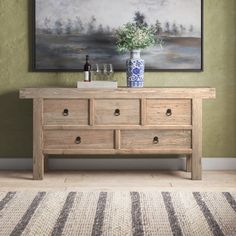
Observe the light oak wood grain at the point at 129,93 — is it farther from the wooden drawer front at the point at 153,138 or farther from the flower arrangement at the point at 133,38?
the flower arrangement at the point at 133,38

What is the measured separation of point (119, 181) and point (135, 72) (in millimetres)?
789

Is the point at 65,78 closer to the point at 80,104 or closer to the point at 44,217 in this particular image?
the point at 80,104

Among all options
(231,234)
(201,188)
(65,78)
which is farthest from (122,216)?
(65,78)

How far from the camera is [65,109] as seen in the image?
14.1ft

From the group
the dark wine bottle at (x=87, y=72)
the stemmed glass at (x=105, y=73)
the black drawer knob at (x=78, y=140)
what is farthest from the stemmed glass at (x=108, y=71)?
the black drawer knob at (x=78, y=140)

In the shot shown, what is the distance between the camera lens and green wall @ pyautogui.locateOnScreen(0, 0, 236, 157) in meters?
4.71

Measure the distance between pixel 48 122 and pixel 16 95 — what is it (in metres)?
0.59

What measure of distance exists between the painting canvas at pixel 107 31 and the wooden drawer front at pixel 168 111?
52 cm

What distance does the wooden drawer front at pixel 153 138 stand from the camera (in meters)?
4.30

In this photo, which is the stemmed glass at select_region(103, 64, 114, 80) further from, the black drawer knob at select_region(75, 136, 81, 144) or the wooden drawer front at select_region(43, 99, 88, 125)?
Answer: the black drawer knob at select_region(75, 136, 81, 144)

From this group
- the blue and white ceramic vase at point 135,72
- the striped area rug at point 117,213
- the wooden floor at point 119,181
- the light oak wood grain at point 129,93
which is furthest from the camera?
the blue and white ceramic vase at point 135,72

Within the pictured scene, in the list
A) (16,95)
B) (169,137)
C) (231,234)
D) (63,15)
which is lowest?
(231,234)

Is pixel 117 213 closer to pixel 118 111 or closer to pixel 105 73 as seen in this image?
pixel 118 111

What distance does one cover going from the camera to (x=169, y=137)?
4305 millimetres
